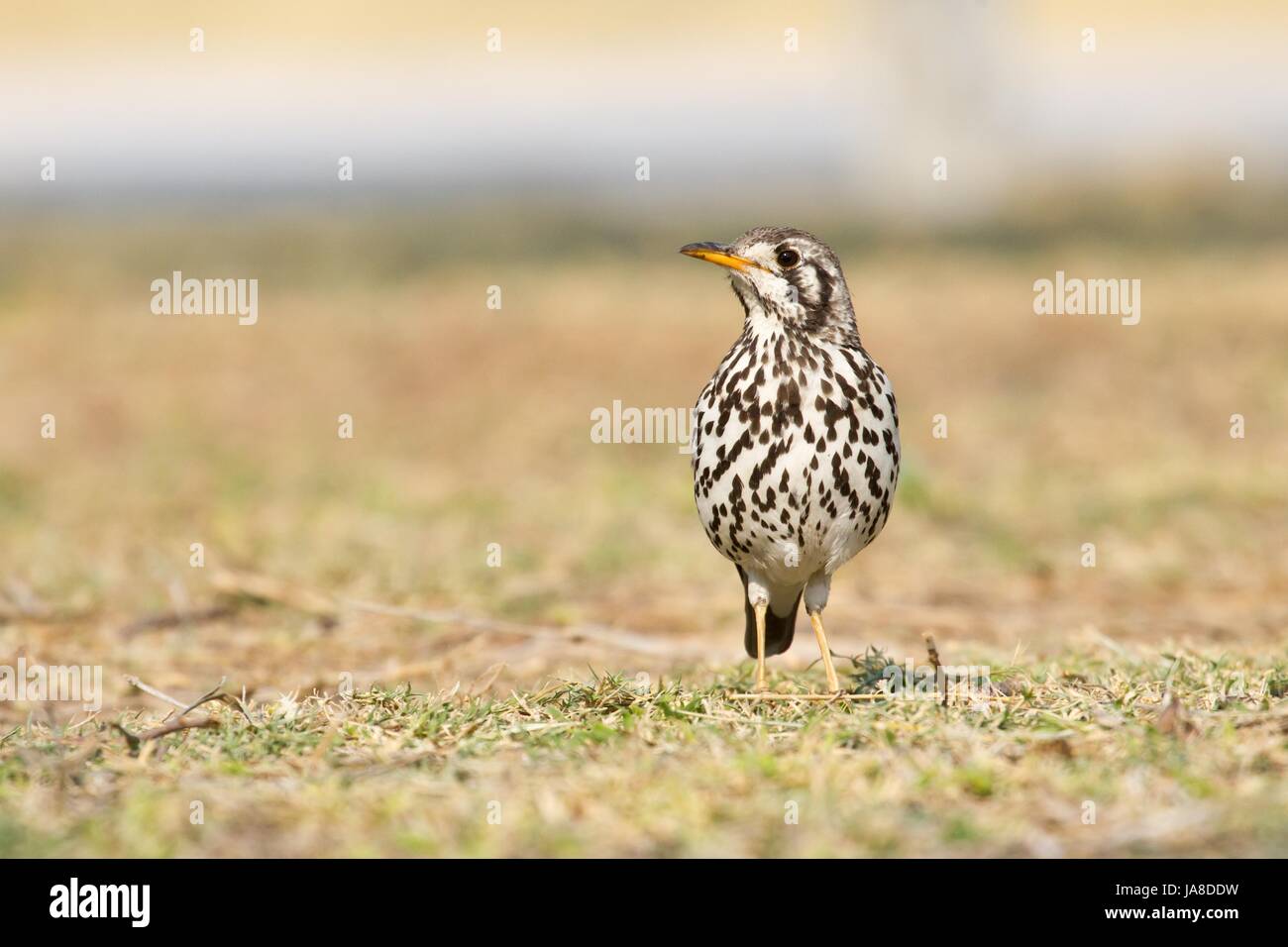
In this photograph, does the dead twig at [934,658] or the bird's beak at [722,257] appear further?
the bird's beak at [722,257]

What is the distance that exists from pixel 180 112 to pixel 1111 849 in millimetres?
41574

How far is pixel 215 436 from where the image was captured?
13234 mm

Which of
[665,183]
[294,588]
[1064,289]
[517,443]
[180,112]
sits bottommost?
[294,588]

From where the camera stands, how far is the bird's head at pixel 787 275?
632cm

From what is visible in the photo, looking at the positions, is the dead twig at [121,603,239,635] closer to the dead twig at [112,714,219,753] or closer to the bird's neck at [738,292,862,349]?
the dead twig at [112,714,219,753]

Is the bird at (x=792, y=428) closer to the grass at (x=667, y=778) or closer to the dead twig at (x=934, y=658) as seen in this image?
the dead twig at (x=934, y=658)

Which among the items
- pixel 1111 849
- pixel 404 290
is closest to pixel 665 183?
pixel 404 290

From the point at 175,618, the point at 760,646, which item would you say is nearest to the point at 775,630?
the point at 760,646

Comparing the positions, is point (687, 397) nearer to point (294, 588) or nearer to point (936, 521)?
point (936, 521)

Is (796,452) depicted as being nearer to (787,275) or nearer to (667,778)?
(787,275)

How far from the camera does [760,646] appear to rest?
6.39m

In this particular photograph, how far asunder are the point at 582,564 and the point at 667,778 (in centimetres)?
502

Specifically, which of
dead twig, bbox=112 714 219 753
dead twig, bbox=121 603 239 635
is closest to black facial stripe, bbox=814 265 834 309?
dead twig, bbox=112 714 219 753

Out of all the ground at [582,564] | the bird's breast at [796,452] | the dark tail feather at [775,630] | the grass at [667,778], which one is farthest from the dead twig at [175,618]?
the bird's breast at [796,452]
